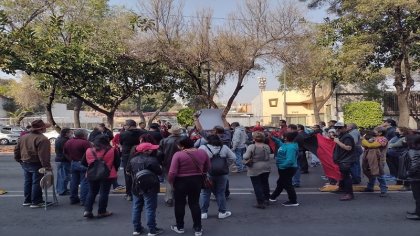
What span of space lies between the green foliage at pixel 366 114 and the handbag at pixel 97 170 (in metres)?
28.1

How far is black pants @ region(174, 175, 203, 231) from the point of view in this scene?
6.45 meters

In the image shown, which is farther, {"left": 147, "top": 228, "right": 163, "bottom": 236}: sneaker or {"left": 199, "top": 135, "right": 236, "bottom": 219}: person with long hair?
{"left": 199, "top": 135, "right": 236, "bottom": 219}: person with long hair

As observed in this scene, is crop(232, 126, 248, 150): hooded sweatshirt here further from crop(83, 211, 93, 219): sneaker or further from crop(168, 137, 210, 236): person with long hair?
crop(168, 137, 210, 236): person with long hair

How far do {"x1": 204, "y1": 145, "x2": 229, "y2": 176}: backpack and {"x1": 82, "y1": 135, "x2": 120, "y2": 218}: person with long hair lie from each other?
1.74 metres

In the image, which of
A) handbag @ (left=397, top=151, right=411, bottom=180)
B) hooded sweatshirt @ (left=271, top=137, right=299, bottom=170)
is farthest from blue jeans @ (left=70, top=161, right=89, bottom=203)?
handbag @ (left=397, top=151, right=411, bottom=180)

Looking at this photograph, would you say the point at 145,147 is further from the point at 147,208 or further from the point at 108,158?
the point at 108,158

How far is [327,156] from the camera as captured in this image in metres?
10.7

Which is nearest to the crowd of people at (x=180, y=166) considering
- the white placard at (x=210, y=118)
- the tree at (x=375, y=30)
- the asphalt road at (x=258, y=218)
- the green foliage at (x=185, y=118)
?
the asphalt road at (x=258, y=218)

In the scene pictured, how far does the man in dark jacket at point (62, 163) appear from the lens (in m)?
9.49

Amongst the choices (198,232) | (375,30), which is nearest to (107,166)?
(198,232)

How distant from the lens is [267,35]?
19906mm

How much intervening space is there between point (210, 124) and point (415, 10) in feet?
37.8

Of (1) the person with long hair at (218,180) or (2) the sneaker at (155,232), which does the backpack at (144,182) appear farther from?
(1) the person with long hair at (218,180)

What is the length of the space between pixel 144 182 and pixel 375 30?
1827 centimetres
